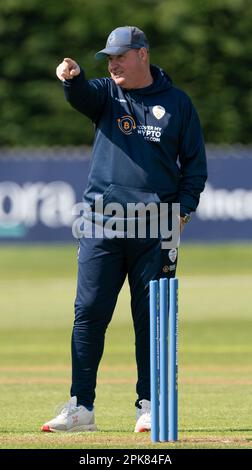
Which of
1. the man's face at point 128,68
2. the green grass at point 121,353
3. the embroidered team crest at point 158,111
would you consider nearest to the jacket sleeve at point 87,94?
the man's face at point 128,68

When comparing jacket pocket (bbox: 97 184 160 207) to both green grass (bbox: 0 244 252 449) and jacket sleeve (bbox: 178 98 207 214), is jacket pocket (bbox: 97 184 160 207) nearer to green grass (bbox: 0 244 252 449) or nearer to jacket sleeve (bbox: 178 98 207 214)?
jacket sleeve (bbox: 178 98 207 214)

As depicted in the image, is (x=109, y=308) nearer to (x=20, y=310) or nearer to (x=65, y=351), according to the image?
(x=65, y=351)

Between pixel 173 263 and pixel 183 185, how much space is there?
427mm

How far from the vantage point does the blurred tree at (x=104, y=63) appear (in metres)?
34.0

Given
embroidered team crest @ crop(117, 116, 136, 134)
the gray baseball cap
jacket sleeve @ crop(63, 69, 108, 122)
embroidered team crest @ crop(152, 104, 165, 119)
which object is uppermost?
the gray baseball cap

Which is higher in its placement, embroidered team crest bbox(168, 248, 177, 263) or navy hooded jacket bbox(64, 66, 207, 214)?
navy hooded jacket bbox(64, 66, 207, 214)

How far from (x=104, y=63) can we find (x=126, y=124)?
26.6 metres

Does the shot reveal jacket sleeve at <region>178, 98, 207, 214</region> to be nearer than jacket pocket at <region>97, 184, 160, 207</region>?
No

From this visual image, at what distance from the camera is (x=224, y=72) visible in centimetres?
3506

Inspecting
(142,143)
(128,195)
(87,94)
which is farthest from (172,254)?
(87,94)

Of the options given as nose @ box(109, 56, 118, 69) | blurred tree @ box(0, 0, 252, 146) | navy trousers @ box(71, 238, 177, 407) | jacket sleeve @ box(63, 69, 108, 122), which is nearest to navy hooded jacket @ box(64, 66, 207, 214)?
Answer: jacket sleeve @ box(63, 69, 108, 122)

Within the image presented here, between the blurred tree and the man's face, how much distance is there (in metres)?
26.5

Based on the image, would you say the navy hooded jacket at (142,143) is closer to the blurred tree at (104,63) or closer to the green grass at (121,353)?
the green grass at (121,353)

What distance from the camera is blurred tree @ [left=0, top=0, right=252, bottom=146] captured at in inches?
1339
